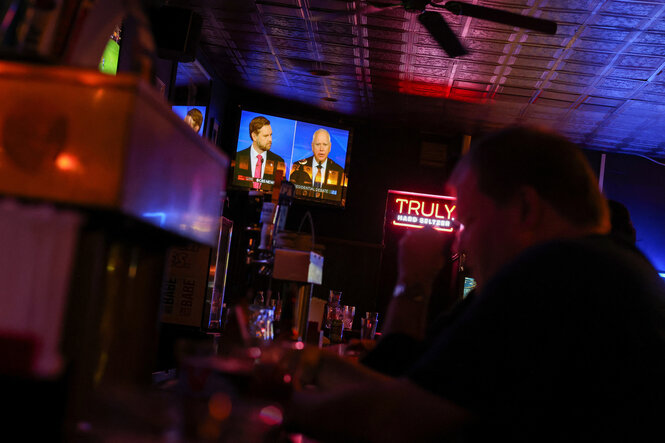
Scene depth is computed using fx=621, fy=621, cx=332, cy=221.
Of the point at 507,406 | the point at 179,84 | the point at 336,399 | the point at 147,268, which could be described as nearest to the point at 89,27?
the point at 147,268

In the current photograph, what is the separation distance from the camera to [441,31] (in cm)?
417

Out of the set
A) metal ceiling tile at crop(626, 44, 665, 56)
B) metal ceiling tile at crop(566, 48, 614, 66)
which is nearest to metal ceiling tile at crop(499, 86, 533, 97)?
metal ceiling tile at crop(566, 48, 614, 66)

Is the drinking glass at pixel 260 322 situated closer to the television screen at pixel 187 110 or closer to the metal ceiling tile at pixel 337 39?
the metal ceiling tile at pixel 337 39

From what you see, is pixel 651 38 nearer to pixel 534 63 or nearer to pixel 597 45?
pixel 597 45

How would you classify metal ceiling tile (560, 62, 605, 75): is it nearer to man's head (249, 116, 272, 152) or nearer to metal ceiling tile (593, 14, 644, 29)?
metal ceiling tile (593, 14, 644, 29)

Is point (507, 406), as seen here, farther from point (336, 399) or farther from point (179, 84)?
point (179, 84)

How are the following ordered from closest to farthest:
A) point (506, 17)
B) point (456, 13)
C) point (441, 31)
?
point (506, 17)
point (456, 13)
point (441, 31)

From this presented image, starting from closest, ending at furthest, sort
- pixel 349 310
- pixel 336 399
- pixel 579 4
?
pixel 336 399 → pixel 579 4 → pixel 349 310

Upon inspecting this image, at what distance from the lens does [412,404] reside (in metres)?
1.02

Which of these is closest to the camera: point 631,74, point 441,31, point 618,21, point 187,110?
point 441,31

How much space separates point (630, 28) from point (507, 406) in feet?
14.9

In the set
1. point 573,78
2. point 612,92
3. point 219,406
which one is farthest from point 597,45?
point 219,406

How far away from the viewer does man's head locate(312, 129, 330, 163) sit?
7.74 meters

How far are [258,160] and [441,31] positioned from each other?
12.4 ft
